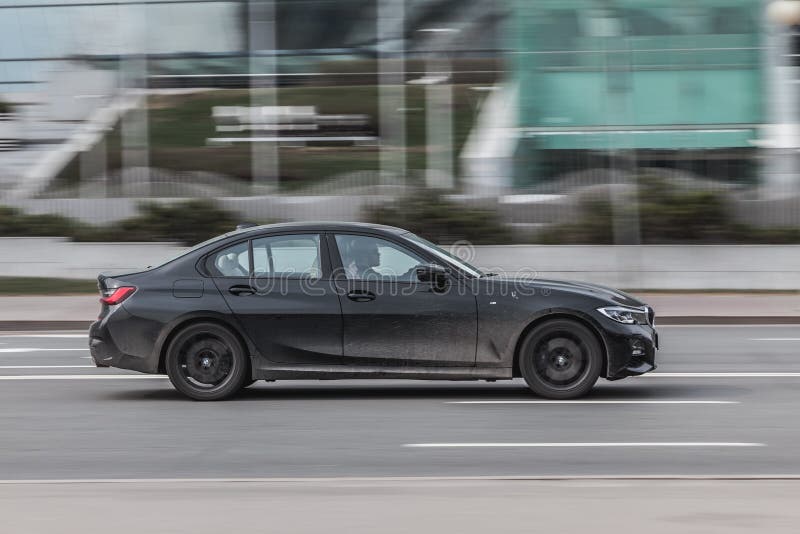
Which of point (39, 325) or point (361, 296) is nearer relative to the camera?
point (361, 296)

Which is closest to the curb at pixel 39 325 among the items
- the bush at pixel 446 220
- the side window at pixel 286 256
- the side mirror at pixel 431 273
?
the bush at pixel 446 220

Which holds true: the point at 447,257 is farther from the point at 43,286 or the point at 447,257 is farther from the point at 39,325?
the point at 43,286

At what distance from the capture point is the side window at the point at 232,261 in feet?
30.5

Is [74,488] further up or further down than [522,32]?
further down

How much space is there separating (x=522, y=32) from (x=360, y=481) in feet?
76.4

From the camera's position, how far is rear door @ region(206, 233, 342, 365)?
9086 mm

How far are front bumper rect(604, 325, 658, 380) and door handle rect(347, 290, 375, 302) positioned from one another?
180cm

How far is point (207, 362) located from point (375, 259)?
1555mm

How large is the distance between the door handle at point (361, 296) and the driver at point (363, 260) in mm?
125

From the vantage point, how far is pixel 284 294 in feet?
30.1

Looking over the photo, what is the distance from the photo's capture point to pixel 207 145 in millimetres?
32531

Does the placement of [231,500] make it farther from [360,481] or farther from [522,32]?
[522,32]

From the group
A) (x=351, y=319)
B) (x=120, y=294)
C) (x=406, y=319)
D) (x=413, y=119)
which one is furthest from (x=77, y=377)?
(x=413, y=119)

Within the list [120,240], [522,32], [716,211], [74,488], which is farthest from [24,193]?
[74,488]
